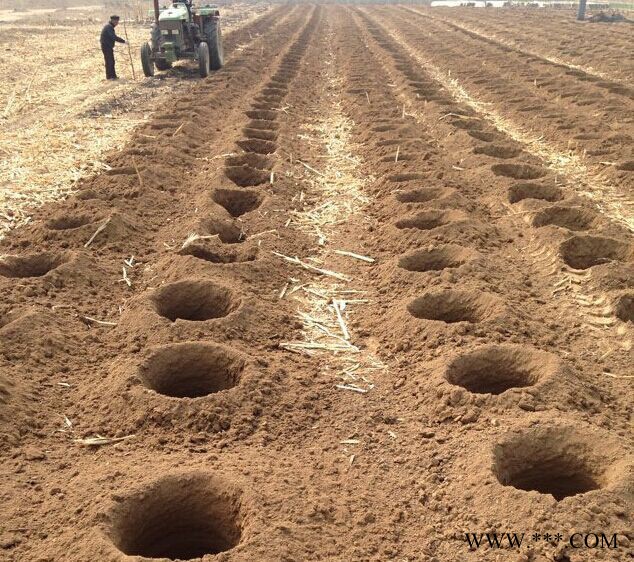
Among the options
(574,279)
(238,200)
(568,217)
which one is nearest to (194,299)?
(238,200)

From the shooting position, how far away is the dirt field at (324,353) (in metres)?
3.83

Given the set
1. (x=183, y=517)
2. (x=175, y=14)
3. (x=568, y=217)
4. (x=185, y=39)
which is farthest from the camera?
(x=185, y=39)

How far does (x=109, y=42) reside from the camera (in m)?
18.0

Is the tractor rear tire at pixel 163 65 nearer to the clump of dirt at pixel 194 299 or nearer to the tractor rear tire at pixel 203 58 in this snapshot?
the tractor rear tire at pixel 203 58

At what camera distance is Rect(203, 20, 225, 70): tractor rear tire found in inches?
745

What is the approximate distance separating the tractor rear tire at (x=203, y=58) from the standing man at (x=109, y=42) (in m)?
2.00

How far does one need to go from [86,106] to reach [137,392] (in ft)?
38.5

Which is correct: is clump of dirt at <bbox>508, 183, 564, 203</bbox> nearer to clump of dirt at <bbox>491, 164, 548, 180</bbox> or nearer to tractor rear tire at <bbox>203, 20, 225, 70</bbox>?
clump of dirt at <bbox>491, 164, 548, 180</bbox>

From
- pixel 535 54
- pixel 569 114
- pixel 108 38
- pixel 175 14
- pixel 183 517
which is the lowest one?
pixel 183 517

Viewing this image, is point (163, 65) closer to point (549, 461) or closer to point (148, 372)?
point (148, 372)

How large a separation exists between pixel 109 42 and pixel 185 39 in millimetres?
1996

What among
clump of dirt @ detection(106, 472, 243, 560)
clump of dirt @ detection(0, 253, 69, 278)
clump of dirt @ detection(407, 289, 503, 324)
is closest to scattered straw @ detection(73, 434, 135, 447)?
clump of dirt @ detection(106, 472, 243, 560)

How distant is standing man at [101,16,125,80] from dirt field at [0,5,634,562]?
7.72 m

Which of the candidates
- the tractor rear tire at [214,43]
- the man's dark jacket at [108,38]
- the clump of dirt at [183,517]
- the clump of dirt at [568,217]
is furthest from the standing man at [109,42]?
the clump of dirt at [183,517]
